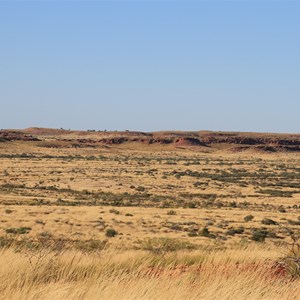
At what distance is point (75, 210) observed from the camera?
2811cm

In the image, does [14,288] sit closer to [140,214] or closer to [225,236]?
[225,236]

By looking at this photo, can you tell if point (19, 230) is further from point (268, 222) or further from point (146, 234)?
point (268, 222)

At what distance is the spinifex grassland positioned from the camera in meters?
4.81

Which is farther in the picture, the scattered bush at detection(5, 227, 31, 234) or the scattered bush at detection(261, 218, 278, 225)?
the scattered bush at detection(261, 218, 278, 225)

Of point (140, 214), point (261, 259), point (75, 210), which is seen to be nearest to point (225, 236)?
point (140, 214)

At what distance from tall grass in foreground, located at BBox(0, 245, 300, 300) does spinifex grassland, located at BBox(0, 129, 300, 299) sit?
0.02m

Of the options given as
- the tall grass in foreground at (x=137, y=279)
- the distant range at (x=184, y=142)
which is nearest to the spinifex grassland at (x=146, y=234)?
the tall grass in foreground at (x=137, y=279)

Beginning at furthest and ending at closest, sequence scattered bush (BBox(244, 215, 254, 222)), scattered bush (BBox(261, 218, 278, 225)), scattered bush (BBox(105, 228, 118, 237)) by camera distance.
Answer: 1. scattered bush (BBox(244, 215, 254, 222))
2. scattered bush (BBox(261, 218, 278, 225))
3. scattered bush (BBox(105, 228, 118, 237))

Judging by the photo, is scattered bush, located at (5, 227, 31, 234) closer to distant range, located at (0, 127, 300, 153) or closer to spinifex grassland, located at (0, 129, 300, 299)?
spinifex grassland, located at (0, 129, 300, 299)

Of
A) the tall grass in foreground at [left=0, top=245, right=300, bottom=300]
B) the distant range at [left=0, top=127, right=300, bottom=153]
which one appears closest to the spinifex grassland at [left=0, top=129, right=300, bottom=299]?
the tall grass in foreground at [left=0, top=245, right=300, bottom=300]

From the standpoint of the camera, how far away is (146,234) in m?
21.1

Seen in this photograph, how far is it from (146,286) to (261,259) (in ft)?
11.1

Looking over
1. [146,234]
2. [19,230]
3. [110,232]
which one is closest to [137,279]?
[110,232]

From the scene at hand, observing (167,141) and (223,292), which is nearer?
(223,292)
